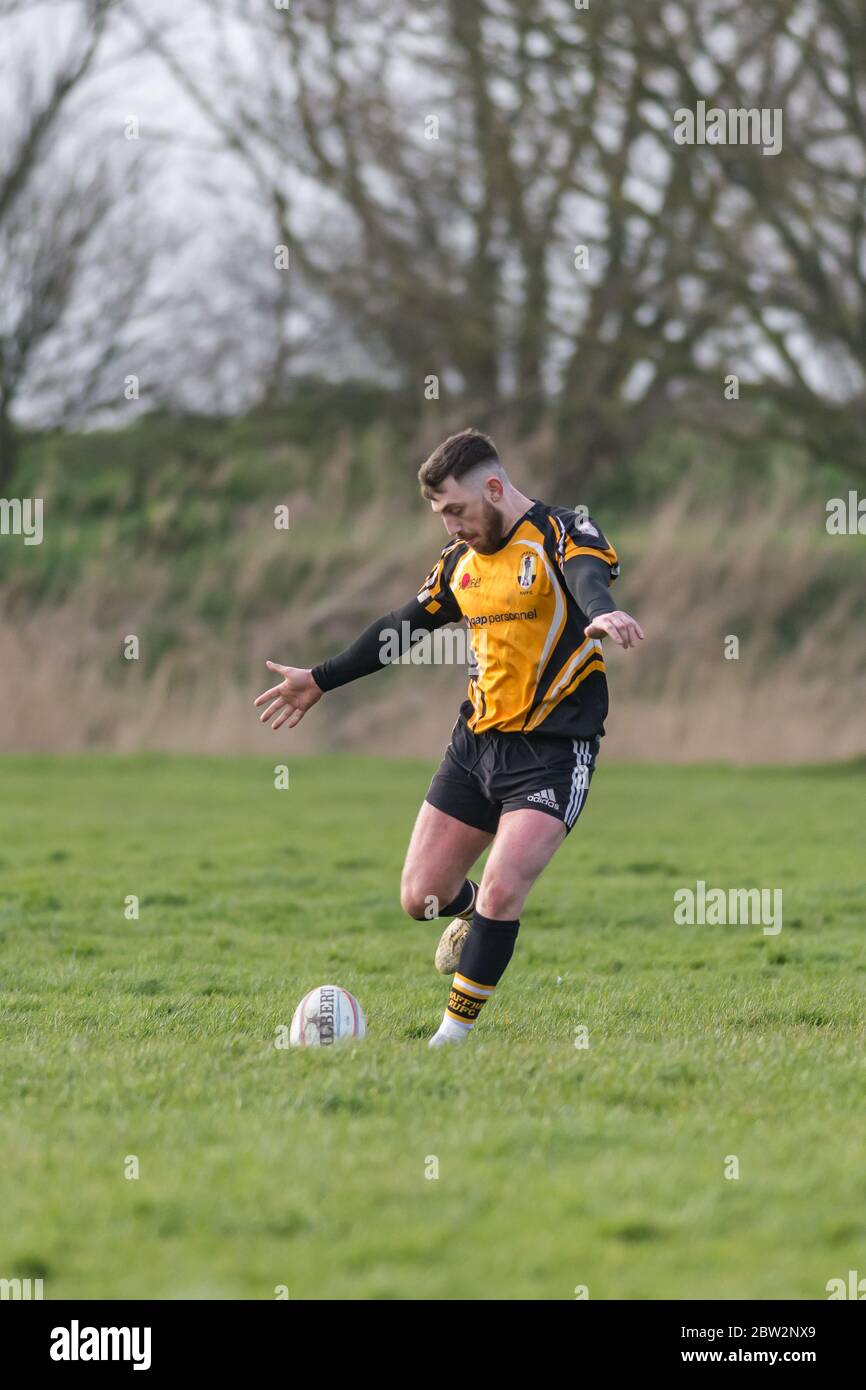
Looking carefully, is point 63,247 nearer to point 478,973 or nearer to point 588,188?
point 588,188

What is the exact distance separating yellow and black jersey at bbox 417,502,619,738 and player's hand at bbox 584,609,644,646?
55 centimetres

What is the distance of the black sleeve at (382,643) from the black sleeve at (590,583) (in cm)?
77

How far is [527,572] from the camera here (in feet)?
20.2

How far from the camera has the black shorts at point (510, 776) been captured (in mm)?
6098

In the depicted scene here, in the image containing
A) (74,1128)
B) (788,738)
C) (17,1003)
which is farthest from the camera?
(788,738)

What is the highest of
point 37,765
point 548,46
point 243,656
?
point 548,46

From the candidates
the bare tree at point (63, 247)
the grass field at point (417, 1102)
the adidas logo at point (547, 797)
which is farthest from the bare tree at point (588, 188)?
the adidas logo at point (547, 797)

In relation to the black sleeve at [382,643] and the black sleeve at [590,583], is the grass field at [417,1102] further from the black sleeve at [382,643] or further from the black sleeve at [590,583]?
the black sleeve at [590,583]

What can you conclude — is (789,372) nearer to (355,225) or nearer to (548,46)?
(548,46)

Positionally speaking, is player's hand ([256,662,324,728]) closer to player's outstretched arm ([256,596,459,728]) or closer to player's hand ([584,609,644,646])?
player's outstretched arm ([256,596,459,728])

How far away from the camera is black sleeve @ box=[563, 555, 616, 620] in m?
5.70

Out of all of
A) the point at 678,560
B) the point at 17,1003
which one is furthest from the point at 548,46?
the point at 17,1003

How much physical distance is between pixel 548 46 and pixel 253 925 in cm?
1343

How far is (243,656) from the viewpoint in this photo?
25.2 m
